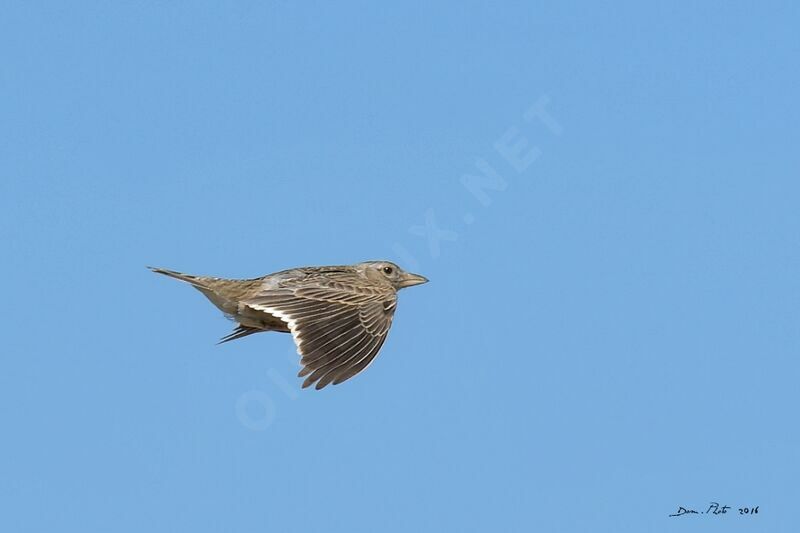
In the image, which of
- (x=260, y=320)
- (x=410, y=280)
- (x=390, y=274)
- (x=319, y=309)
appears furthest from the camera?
(x=410, y=280)

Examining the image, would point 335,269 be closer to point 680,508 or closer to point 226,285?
point 226,285

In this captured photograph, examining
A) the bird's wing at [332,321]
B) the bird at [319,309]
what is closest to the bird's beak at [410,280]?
the bird at [319,309]

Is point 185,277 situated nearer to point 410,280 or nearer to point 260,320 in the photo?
point 260,320

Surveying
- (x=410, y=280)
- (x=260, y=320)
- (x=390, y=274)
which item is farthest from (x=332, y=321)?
(x=410, y=280)

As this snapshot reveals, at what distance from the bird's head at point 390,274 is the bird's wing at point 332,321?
1840 millimetres

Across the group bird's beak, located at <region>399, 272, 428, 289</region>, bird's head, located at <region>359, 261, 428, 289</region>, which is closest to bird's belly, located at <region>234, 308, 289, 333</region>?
bird's head, located at <region>359, 261, 428, 289</region>

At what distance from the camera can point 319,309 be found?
19.2 meters

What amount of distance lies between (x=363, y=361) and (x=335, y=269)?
3570mm

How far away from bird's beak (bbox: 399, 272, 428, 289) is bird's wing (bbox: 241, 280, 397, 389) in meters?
2.28

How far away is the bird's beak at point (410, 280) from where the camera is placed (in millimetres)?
22844

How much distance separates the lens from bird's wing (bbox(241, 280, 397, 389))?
17.6 meters

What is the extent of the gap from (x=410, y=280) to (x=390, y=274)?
1.30 ft

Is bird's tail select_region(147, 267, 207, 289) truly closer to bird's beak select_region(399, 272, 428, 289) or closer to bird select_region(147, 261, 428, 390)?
bird select_region(147, 261, 428, 390)

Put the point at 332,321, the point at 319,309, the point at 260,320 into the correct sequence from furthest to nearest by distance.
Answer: the point at 260,320
the point at 319,309
the point at 332,321
